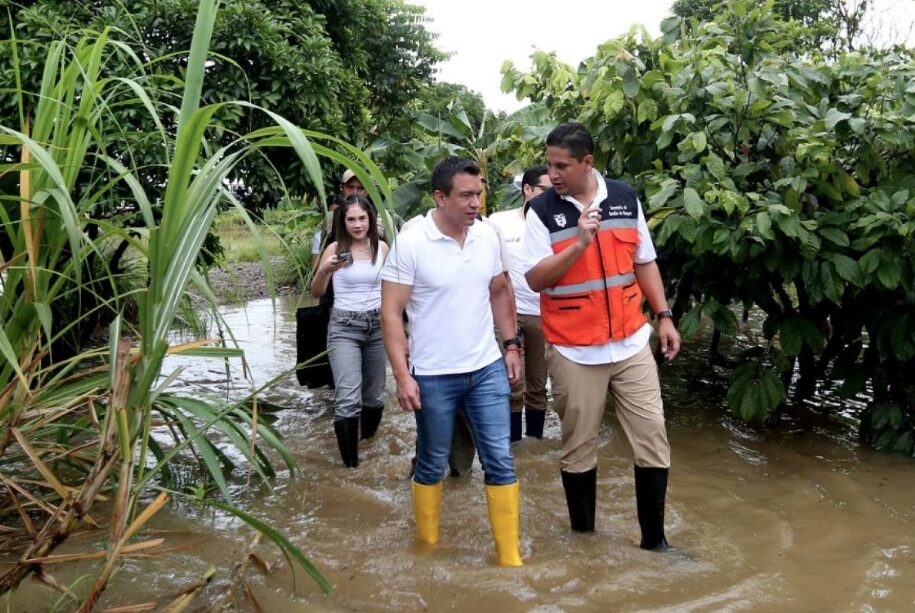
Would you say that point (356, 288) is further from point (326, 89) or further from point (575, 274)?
point (326, 89)

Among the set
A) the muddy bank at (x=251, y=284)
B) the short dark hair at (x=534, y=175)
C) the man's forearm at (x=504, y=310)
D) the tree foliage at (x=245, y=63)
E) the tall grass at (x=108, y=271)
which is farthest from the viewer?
the muddy bank at (x=251, y=284)

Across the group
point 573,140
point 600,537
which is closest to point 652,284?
point 573,140

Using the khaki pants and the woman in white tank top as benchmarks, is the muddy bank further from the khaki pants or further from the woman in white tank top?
the khaki pants

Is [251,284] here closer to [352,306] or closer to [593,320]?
[352,306]

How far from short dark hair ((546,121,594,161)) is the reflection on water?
1539 millimetres

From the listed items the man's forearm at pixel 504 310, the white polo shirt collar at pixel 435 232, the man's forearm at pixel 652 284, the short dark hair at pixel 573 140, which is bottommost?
the man's forearm at pixel 504 310

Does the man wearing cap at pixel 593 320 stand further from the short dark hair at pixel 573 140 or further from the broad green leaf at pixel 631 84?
the broad green leaf at pixel 631 84

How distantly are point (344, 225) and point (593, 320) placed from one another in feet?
7.21

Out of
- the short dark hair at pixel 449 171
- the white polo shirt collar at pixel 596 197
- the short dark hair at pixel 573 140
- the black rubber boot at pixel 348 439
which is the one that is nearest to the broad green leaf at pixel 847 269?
the white polo shirt collar at pixel 596 197

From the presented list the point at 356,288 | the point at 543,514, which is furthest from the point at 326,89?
the point at 543,514

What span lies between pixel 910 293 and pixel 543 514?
2643 millimetres

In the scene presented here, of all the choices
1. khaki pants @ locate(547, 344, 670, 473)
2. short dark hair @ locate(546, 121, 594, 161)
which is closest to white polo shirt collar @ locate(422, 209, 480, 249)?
short dark hair @ locate(546, 121, 594, 161)

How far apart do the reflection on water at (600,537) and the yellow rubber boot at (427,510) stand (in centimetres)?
10

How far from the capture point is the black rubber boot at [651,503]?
3.77 metres
